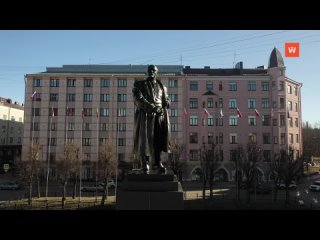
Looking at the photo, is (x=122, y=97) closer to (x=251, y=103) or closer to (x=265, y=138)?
(x=251, y=103)

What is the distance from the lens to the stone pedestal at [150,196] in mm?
7727

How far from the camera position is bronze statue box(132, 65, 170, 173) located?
29.0ft

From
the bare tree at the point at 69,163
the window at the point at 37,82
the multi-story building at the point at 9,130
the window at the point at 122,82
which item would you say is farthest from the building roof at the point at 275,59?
the multi-story building at the point at 9,130

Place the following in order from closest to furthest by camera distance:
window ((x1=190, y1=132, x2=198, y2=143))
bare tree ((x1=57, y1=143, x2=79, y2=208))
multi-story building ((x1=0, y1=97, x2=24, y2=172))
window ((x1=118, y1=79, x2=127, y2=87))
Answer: bare tree ((x1=57, y1=143, x2=79, y2=208)) < window ((x1=190, y1=132, x2=198, y2=143)) < window ((x1=118, y1=79, x2=127, y2=87)) < multi-story building ((x1=0, y1=97, x2=24, y2=172))

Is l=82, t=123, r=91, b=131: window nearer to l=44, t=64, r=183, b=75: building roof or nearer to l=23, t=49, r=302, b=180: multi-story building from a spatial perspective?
l=23, t=49, r=302, b=180: multi-story building

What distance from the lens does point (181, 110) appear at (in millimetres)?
62562

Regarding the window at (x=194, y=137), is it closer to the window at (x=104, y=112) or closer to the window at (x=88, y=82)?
the window at (x=104, y=112)

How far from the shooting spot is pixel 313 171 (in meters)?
72.5

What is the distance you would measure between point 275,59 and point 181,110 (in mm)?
19106

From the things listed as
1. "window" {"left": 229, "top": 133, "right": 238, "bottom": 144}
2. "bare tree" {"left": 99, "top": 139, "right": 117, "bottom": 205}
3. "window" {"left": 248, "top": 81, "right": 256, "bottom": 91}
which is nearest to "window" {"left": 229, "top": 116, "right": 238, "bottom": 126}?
"window" {"left": 229, "top": 133, "right": 238, "bottom": 144}

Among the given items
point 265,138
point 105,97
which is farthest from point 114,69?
point 265,138

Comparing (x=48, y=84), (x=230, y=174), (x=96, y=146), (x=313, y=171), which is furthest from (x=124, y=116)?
(x=313, y=171)

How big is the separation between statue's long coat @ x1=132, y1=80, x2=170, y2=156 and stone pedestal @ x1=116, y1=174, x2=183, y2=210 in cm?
103
